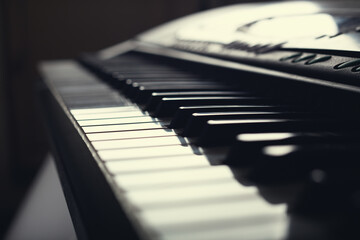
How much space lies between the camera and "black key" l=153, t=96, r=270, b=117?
627 millimetres

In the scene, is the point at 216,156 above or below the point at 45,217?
above

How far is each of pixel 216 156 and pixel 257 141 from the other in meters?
0.05

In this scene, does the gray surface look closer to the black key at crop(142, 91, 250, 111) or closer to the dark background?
the black key at crop(142, 91, 250, 111)

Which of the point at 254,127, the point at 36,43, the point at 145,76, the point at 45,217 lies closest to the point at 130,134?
the point at 254,127

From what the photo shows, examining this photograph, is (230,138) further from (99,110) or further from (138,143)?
(99,110)

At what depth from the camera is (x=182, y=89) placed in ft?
2.47

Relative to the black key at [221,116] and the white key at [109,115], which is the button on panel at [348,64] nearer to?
the black key at [221,116]

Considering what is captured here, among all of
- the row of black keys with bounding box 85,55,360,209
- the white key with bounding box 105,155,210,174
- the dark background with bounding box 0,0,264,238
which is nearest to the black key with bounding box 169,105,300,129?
the row of black keys with bounding box 85,55,360,209

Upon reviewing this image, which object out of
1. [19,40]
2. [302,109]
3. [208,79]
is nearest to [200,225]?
[302,109]

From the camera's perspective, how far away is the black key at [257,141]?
40 centimetres

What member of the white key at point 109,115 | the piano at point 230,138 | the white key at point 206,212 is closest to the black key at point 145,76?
the piano at point 230,138

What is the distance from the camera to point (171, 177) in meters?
0.37

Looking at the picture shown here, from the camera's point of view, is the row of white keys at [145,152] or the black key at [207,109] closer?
the row of white keys at [145,152]

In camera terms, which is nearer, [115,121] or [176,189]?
[176,189]
